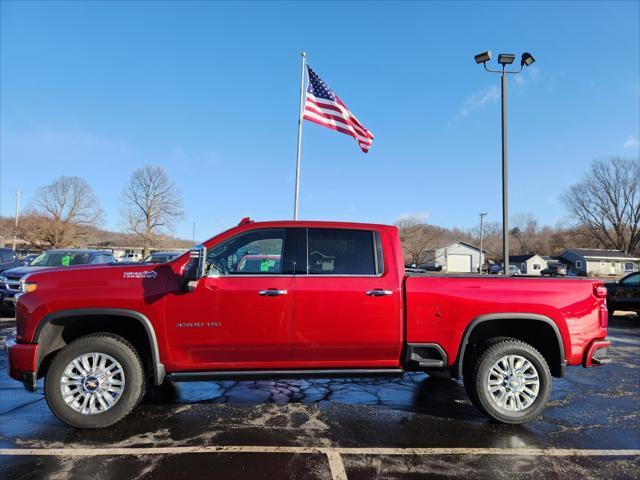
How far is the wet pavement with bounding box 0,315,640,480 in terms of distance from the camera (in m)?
3.16

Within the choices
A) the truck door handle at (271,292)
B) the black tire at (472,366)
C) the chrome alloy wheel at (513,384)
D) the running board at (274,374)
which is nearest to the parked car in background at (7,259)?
the running board at (274,374)

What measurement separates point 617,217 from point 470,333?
7334 centimetres

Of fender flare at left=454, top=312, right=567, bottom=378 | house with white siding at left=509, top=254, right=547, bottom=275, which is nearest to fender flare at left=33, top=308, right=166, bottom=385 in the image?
fender flare at left=454, top=312, right=567, bottom=378

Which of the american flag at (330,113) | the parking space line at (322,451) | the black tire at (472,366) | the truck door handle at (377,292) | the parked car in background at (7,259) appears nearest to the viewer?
the parking space line at (322,451)

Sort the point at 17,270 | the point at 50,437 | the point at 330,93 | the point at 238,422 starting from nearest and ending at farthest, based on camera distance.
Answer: the point at 50,437, the point at 238,422, the point at 17,270, the point at 330,93

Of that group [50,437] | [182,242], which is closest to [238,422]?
[50,437]

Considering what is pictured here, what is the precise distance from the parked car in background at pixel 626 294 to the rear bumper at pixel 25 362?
14.9 meters

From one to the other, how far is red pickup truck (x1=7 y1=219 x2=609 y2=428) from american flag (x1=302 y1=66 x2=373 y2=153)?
8.05 meters

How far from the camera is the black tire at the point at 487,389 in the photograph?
4.08 meters

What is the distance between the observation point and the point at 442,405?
475cm

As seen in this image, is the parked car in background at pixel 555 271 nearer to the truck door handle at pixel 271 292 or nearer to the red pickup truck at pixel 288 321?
the red pickup truck at pixel 288 321

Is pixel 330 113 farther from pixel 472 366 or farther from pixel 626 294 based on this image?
pixel 626 294

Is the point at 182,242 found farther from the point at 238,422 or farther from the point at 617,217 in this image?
the point at 238,422

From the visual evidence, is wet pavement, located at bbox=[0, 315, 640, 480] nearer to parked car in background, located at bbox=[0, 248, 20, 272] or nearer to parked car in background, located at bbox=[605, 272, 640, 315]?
parked car in background, located at bbox=[605, 272, 640, 315]
